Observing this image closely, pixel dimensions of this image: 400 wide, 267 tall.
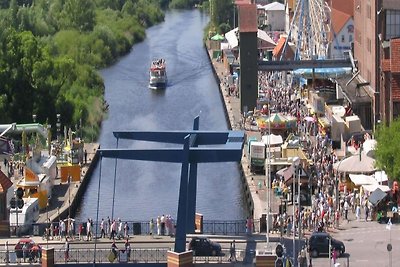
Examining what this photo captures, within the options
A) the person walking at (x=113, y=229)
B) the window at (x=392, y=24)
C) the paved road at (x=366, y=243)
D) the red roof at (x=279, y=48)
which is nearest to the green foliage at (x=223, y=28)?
the red roof at (x=279, y=48)

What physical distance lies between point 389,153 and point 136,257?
1666cm

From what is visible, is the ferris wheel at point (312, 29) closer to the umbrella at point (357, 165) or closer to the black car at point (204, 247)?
the umbrella at point (357, 165)

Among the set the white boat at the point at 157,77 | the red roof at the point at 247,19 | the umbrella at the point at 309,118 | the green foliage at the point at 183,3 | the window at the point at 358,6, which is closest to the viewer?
the umbrella at the point at 309,118

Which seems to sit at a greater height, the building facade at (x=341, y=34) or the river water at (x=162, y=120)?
the building facade at (x=341, y=34)

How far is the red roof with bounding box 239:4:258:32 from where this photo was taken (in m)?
96.5

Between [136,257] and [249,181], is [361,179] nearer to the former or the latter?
[249,181]

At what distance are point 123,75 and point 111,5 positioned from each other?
4025 cm

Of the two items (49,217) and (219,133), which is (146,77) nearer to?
(49,217)

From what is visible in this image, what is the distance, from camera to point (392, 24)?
82.2 m

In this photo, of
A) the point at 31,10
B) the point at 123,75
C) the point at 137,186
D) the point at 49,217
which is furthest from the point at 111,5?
the point at 49,217

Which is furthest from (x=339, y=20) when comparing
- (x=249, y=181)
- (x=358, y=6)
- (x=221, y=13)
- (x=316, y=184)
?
(x=316, y=184)

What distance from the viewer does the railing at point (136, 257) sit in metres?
51.2

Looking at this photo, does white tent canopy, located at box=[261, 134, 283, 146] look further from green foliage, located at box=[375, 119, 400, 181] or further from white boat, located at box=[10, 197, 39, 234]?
white boat, located at box=[10, 197, 39, 234]

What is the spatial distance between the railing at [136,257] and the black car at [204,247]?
19 cm
